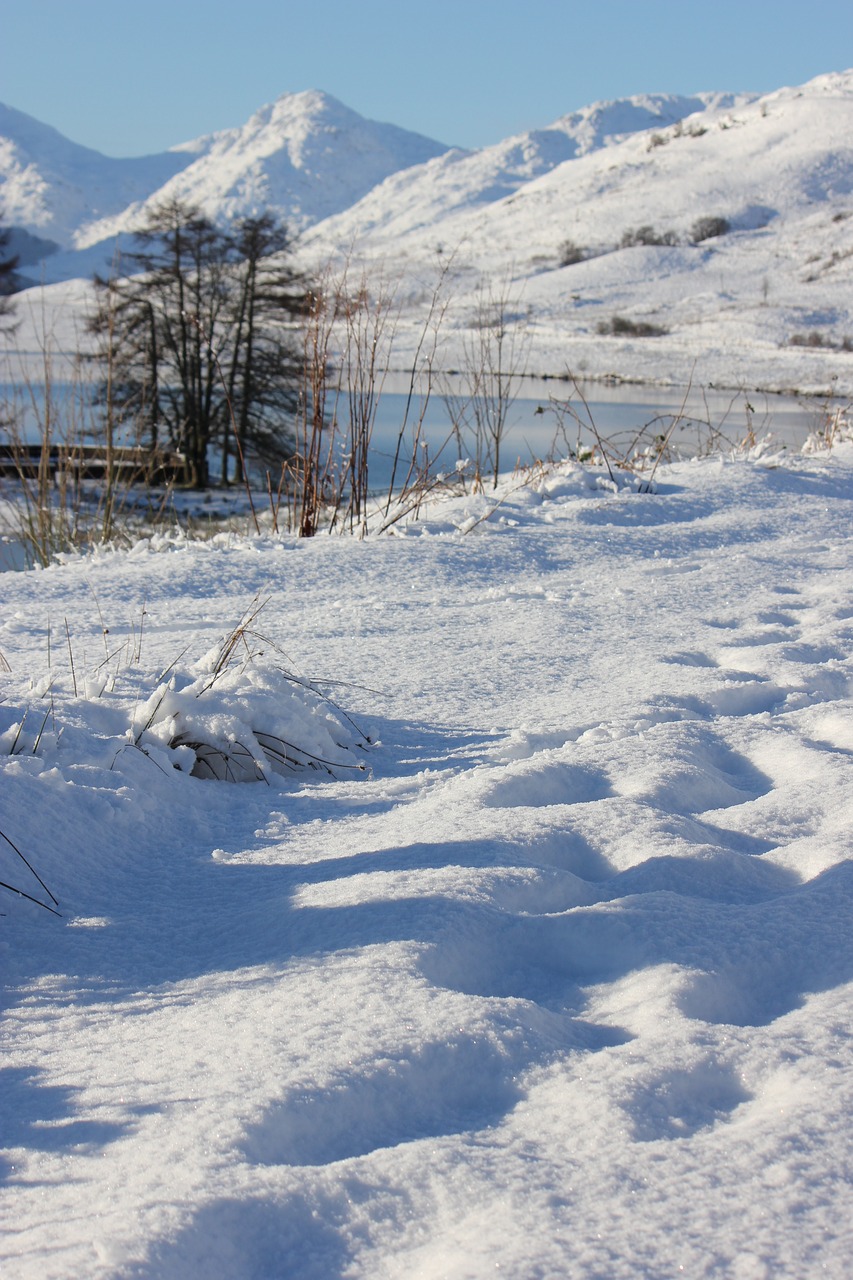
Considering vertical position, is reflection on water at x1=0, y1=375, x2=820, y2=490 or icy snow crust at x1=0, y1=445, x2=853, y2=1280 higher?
reflection on water at x1=0, y1=375, x2=820, y2=490

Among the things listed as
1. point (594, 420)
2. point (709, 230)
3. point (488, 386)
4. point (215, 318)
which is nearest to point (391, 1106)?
point (488, 386)

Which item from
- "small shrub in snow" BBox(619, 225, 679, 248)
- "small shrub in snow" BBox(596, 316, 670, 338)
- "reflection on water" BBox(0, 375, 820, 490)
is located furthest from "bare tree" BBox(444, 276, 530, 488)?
"small shrub in snow" BBox(619, 225, 679, 248)

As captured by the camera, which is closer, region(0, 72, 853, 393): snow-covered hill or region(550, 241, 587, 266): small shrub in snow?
region(0, 72, 853, 393): snow-covered hill

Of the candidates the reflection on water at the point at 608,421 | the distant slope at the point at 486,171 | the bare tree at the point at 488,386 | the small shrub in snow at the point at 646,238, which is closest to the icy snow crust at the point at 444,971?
the bare tree at the point at 488,386

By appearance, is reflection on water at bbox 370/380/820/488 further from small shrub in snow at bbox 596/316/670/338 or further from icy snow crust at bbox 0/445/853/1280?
small shrub in snow at bbox 596/316/670/338

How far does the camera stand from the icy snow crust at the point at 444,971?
30.9 inches

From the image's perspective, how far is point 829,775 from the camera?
171cm

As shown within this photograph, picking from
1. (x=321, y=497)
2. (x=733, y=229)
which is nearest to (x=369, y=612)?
(x=321, y=497)

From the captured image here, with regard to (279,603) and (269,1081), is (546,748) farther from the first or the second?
(279,603)

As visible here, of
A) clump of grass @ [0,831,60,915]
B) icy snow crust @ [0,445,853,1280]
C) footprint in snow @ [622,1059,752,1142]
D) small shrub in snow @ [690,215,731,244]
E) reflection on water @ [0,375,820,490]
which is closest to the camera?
icy snow crust @ [0,445,853,1280]

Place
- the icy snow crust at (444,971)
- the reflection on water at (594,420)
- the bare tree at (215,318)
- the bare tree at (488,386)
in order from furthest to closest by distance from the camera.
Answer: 1. the bare tree at (215,318)
2. the reflection on water at (594,420)
3. the bare tree at (488,386)
4. the icy snow crust at (444,971)

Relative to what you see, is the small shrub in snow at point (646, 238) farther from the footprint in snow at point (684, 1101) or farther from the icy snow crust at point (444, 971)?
the footprint in snow at point (684, 1101)

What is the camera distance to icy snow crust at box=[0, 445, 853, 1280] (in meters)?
0.78

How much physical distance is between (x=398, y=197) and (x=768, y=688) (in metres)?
135
